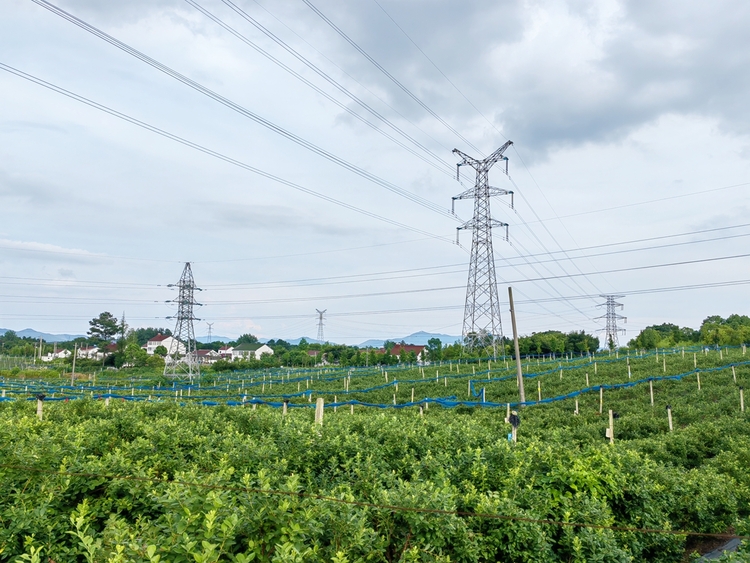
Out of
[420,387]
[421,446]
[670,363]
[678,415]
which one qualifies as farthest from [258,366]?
[421,446]

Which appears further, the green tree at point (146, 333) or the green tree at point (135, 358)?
the green tree at point (146, 333)

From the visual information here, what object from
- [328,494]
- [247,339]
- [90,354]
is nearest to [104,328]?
[90,354]

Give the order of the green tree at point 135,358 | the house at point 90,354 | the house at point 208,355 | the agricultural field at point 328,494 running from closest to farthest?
the agricultural field at point 328,494
the green tree at point 135,358
the house at point 90,354
the house at point 208,355

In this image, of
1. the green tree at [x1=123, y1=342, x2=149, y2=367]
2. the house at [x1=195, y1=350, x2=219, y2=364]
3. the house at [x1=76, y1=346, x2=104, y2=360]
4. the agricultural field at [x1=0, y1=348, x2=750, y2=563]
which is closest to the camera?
the agricultural field at [x1=0, y1=348, x2=750, y2=563]

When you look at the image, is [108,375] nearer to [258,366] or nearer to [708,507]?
[258,366]

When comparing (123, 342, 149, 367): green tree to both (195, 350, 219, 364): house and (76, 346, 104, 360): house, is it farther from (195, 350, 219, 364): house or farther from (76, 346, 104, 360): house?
(195, 350, 219, 364): house

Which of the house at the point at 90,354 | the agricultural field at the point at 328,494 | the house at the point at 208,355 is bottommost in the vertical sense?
the house at the point at 208,355

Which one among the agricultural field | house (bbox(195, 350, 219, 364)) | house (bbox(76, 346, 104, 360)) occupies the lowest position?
house (bbox(195, 350, 219, 364))

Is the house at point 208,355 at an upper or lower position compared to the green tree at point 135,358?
lower

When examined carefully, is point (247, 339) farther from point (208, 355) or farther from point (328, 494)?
point (328, 494)

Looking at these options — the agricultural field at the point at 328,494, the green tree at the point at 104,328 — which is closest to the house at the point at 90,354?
the green tree at the point at 104,328

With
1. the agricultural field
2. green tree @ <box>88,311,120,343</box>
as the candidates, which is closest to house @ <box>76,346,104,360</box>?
green tree @ <box>88,311,120,343</box>

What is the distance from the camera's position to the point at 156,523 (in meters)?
4.21

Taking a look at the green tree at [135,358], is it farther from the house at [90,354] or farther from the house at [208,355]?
the house at [208,355]
